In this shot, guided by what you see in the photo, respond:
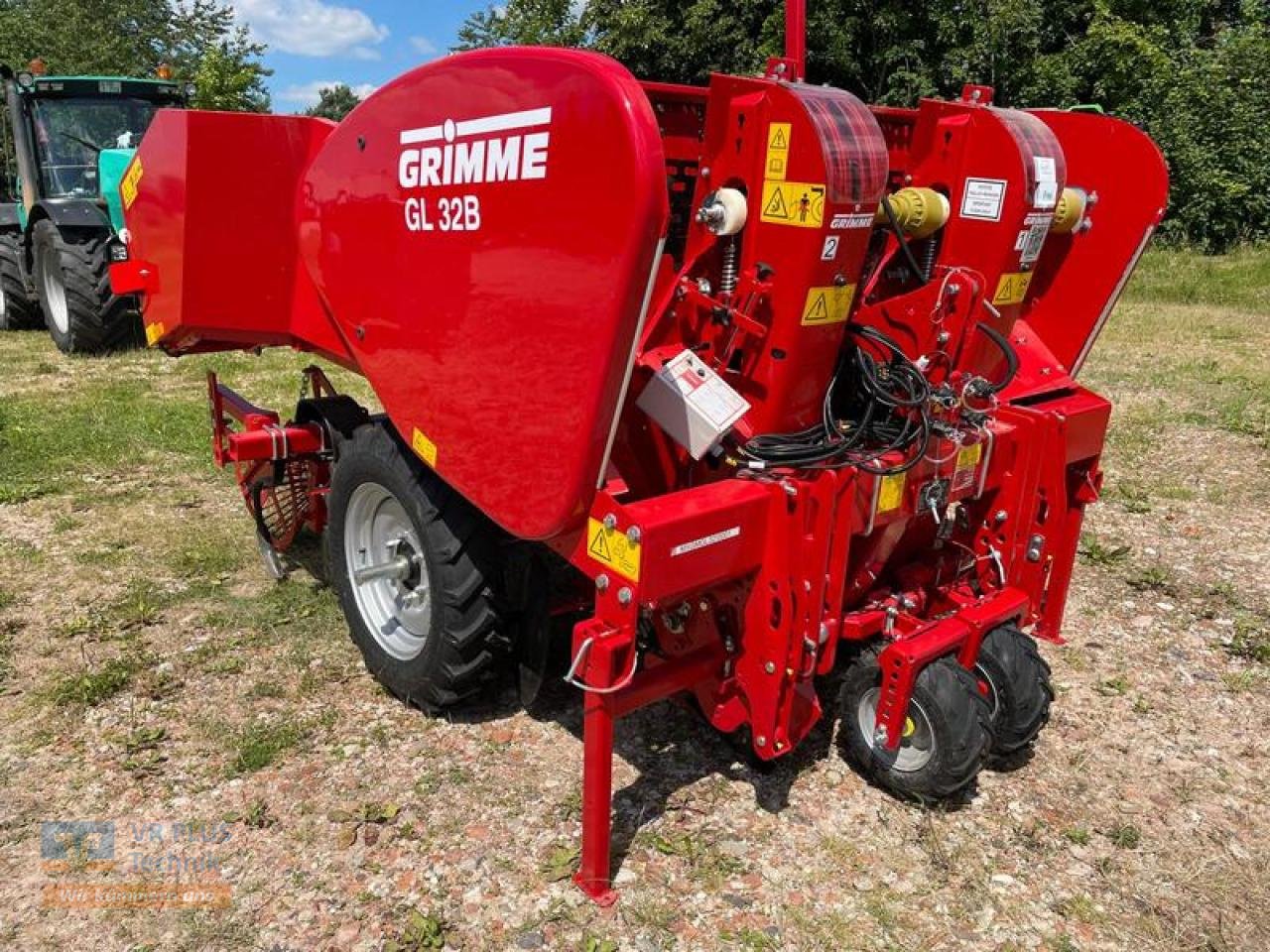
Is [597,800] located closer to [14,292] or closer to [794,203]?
[794,203]

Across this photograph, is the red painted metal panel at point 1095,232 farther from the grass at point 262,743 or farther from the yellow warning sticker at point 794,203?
the grass at point 262,743

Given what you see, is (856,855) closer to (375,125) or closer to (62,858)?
(62,858)

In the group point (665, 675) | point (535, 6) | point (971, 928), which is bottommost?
point (971, 928)

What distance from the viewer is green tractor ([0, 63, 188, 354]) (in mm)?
7887

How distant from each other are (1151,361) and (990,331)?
6915 millimetres

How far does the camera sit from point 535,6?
2791 centimetres

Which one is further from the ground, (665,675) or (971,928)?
(665,675)

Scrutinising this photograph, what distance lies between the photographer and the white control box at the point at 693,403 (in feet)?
7.93

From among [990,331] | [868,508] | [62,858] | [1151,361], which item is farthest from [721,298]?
[1151,361]

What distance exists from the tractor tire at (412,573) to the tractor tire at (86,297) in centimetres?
552

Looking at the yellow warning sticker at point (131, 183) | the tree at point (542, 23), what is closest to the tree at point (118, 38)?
the tree at point (542, 23)

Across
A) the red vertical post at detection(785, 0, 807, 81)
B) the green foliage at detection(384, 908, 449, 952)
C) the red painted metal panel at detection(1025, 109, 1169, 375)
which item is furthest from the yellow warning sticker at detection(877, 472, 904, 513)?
the green foliage at detection(384, 908, 449, 952)

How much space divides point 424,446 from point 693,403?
848 mm
